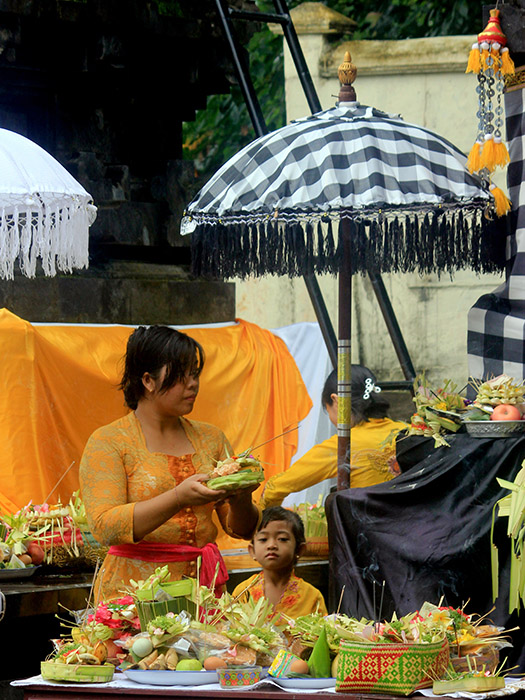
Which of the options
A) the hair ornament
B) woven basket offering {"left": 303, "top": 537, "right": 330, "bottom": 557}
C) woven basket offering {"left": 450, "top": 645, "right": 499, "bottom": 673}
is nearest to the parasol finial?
the hair ornament

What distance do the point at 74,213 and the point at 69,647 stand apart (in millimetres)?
1962

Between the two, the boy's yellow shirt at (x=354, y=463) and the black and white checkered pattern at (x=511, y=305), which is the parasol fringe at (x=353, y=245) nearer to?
the black and white checkered pattern at (x=511, y=305)

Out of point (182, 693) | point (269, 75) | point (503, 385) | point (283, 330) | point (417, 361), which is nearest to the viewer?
point (182, 693)

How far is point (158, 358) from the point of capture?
4547mm

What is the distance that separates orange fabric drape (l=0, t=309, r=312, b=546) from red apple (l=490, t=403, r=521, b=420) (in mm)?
2181

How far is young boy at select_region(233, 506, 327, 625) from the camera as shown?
494 centimetres

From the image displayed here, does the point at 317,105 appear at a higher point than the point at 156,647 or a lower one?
higher

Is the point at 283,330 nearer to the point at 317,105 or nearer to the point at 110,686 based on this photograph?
the point at 317,105

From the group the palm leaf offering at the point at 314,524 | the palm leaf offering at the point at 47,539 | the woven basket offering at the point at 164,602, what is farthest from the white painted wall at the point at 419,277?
the woven basket offering at the point at 164,602

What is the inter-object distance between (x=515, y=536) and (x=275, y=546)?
1.02 meters

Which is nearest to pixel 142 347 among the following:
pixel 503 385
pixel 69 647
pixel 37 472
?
pixel 69 647

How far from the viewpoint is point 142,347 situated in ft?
15.1

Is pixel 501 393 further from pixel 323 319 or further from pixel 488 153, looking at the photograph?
pixel 323 319

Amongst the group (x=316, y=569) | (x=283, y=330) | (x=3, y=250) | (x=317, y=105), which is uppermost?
(x=317, y=105)
